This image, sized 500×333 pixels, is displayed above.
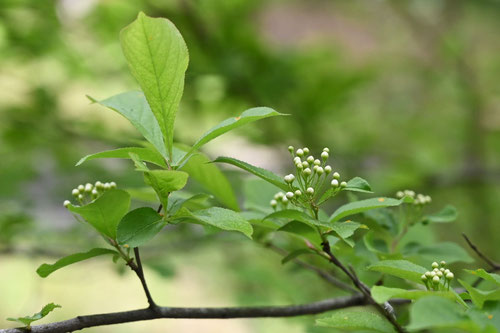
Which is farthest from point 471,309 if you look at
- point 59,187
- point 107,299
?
point 107,299

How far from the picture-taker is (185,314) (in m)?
0.62

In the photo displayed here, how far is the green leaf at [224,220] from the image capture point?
51 cm

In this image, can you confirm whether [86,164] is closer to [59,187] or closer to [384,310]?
[59,187]

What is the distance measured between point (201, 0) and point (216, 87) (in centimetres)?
41

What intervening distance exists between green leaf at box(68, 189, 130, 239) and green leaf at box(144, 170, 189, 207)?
40 mm

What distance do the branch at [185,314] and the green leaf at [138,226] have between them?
90 mm

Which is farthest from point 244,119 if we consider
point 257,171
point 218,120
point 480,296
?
point 218,120

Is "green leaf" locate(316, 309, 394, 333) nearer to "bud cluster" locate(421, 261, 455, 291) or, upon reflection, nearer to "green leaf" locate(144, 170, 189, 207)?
"bud cluster" locate(421, 261, 455, 291)

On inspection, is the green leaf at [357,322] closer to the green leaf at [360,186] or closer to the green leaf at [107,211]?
the green leaf at [360,186]

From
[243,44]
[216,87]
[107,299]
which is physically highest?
[243,44]

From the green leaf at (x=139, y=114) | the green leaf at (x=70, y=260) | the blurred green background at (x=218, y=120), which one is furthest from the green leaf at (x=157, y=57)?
the blurred green background at (x=218, y=120)

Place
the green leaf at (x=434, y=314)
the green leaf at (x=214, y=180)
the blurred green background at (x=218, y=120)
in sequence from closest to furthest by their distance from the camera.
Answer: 1. the green leaf at (x=434, y=314)
2. the green leaf at (x=214, y=180)
3. the blurred green background at (x=218, y=120)

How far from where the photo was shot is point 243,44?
1.78 meters

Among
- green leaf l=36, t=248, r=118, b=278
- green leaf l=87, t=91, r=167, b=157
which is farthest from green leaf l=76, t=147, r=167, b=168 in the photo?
green leaf l=36, t=248, r=118, b=278
